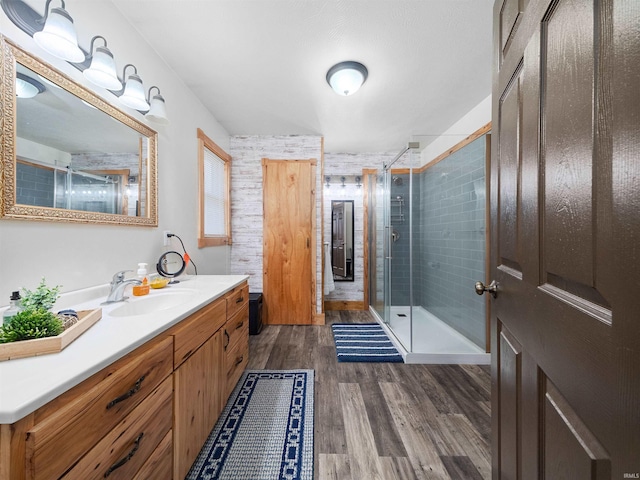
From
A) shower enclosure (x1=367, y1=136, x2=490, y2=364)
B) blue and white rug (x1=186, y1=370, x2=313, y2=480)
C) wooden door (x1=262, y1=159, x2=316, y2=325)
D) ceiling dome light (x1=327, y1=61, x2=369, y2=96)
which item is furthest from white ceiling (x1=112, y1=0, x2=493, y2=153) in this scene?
blue and white rug (x1=186, y1=370, x2=313, y2=480)

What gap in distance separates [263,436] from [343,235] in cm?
279

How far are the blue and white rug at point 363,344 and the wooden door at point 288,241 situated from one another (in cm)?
53

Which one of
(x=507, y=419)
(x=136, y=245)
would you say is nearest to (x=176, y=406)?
(x=136, y=245)

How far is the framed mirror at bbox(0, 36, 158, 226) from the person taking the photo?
0.97 m

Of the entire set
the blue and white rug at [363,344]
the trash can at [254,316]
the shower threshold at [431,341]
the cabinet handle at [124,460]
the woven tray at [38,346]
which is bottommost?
the blue and white rug at [363,344]

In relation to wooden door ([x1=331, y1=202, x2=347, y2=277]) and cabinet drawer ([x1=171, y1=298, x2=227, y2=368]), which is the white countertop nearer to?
cabinet drawer ([x1=171, y1=298, x2=227, y2=368])

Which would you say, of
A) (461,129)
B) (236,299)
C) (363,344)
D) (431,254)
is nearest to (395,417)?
(363,344)

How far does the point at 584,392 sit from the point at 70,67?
82.4 inches

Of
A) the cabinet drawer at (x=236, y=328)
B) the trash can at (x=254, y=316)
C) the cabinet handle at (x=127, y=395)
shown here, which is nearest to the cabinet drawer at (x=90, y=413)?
the cabinet handle at (x=127, y=395)

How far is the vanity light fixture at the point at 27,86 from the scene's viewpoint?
989 mm

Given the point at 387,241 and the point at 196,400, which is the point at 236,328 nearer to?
the point at 196,400

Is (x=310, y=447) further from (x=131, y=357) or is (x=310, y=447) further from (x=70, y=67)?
(x=70, y=67)

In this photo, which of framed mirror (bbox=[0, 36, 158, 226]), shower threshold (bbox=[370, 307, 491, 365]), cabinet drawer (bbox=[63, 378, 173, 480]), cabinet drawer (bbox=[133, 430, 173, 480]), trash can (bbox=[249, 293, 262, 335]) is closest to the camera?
cabinet drawer (bbox=[63, 378, 173, 480])

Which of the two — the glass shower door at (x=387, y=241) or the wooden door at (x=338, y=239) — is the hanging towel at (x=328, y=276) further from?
the glass shower door at (x=387, y=241)
